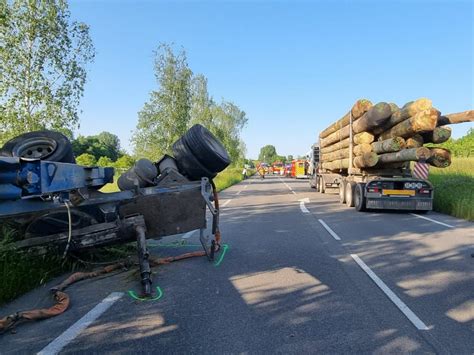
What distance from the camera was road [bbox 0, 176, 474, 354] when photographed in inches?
157

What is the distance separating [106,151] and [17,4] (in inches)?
3994

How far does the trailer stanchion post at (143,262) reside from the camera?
539 centimetres

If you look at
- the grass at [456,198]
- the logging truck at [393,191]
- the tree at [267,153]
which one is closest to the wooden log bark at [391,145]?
the logging truck at [393,191]

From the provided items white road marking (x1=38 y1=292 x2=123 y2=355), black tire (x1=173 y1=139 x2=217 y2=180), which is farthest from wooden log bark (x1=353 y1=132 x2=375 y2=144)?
white road marking (x1=38 y1=292 x2=123 y2=355)

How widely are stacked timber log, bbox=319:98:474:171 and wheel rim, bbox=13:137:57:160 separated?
33.5ft

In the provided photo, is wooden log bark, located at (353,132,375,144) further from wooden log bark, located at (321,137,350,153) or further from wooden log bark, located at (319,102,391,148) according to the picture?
wooden log bark, located at (321,137,350,153)

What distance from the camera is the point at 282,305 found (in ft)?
16.6

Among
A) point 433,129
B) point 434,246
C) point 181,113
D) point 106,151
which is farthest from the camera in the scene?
point 106,151

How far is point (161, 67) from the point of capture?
103ft

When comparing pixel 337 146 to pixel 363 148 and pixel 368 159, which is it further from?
pixel 368 159

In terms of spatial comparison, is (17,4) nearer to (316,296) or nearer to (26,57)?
(26,57)

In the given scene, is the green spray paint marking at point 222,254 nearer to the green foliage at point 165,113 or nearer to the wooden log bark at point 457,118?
the wooden log bark at point 457,118

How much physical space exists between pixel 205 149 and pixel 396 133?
30.0ft

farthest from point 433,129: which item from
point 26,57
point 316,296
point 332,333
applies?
point 26,57
